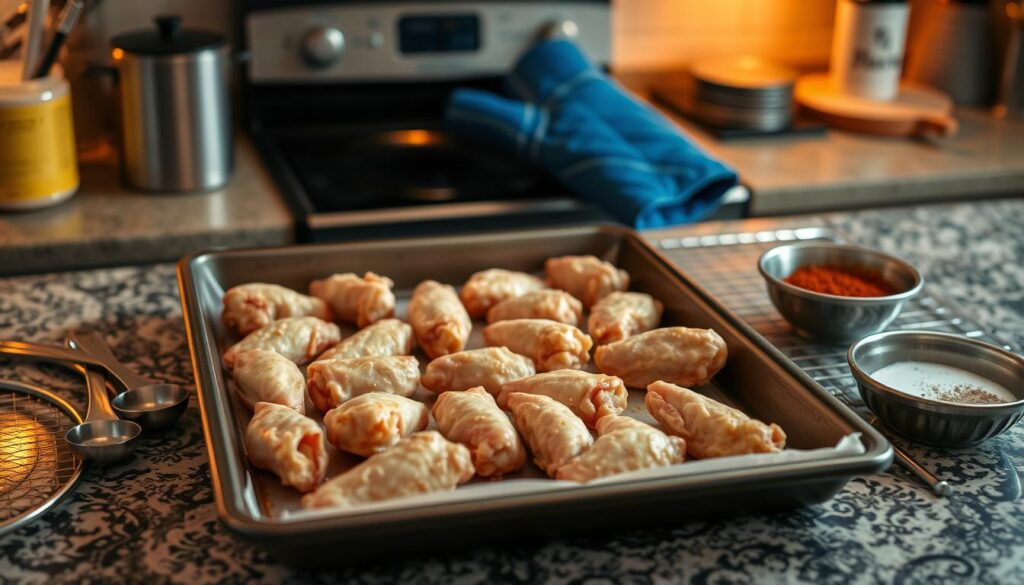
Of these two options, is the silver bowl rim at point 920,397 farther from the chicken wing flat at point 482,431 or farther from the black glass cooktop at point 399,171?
the black glass cooktop at point 399,171

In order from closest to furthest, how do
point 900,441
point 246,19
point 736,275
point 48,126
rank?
point 900,441 < point 736,275 < point 48,126 < point 246,19

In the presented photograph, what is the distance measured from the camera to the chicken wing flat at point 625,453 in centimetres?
92

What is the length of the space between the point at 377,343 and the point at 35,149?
77cm

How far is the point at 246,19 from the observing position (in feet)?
6.59

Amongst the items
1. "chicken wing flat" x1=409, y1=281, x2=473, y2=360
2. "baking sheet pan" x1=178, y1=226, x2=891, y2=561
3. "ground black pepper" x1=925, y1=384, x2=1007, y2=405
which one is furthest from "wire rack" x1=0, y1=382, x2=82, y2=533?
"ground black pepper" x1=925, y1=384, x2=1007, y2=405

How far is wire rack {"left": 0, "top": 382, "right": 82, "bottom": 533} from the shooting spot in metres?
0.93

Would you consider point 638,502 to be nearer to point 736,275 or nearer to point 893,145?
point 736,275

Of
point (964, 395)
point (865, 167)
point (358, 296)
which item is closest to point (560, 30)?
point (865, 167)

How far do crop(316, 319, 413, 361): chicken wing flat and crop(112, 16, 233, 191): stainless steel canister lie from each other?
704 mm

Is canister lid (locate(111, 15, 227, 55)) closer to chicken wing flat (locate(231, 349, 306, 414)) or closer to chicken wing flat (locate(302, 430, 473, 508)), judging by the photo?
chicken wing flat (locate(231, 349, 306, 414))

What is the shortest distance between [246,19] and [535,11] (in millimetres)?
563

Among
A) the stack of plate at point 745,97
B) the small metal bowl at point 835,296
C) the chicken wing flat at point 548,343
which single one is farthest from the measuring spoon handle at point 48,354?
the stack of plate at point 745,97

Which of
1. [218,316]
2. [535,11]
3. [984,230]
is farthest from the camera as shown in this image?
[535,11]

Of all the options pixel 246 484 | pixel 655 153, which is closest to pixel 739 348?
pixel 246 484
